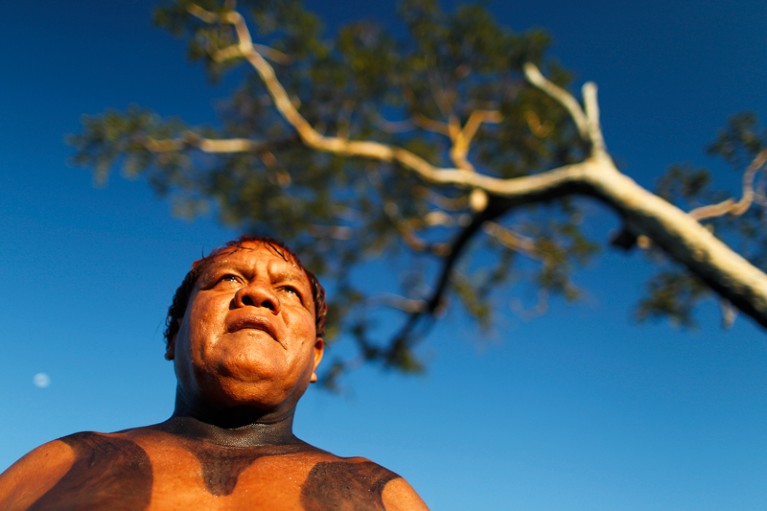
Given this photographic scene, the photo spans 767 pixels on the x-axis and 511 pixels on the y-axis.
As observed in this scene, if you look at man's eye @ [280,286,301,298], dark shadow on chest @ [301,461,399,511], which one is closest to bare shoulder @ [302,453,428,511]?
dark shadow on chest @ [301,461,399,511]

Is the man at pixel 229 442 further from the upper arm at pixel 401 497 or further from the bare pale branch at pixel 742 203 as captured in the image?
the bare pale branch at pixel 742 203

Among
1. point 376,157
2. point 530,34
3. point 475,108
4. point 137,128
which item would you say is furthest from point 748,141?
point 137,128

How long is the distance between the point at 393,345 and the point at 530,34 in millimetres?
4914

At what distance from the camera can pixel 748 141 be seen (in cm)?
720

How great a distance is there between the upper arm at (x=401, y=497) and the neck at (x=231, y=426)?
0.41m

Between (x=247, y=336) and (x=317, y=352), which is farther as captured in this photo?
(x=317, y=352)

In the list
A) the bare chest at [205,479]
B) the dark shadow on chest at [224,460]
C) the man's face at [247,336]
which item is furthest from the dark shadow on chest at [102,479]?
the man's face at [247,336]

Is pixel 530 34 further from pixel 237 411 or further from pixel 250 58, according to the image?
pixel 237 411

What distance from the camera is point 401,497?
193cm

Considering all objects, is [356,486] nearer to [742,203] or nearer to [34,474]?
[34,474]

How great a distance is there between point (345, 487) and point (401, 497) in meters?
0.19

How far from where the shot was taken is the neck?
2021 millimetres

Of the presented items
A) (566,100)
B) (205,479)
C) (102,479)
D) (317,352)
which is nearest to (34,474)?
(102,479)

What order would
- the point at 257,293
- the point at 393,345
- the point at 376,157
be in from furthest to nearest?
the point at 393,345
the point at 376,157
the point at 257,293
